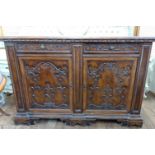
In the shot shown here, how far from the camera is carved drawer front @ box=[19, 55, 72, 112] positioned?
61.5 inches

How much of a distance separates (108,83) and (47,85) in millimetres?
593

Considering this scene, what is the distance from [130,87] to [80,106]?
0.53m

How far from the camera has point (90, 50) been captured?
150cm

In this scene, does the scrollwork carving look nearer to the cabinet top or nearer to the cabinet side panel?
the cabinet top

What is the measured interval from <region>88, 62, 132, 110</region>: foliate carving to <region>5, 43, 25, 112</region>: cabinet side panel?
69 centimetres

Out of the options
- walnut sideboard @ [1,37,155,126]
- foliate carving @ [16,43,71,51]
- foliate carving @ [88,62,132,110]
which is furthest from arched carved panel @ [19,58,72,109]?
foliate carving @ [88,62,132,110]

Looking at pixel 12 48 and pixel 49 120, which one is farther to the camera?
pixel 49 120

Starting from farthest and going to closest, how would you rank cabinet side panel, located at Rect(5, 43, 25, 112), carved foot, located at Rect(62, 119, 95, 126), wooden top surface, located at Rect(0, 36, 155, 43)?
carved foot, located at Rect(62, 119, 95, 126) → cabinet side panel, located at Rect(5, 43, 25, 112) → wooden top surface, located at Rect(0, 36, 155, 43)

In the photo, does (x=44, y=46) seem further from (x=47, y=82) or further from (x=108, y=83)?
(x=108, y=83)

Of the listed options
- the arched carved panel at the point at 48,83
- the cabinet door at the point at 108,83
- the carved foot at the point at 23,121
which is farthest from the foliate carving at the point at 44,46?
the carved foot at the point at 23,121
